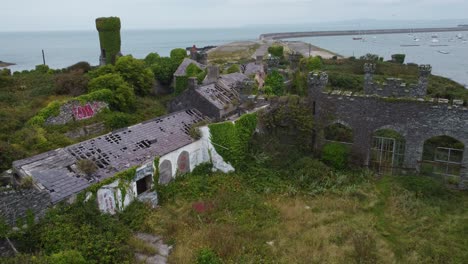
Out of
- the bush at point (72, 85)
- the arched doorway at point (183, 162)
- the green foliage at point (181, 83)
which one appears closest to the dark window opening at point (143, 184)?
the arched doorway at point (183, 162)

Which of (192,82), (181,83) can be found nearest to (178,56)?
(181,83)

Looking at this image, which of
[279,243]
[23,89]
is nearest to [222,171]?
[279,243]

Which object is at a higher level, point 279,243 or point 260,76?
point 260,76

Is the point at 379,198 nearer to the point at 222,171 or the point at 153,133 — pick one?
the point at 222,171

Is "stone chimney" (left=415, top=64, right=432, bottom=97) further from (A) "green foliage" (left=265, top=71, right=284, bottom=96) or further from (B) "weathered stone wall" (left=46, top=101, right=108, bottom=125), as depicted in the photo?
(B) "weathered stone wall" (left=46, top=101, right=108, bottom=125)

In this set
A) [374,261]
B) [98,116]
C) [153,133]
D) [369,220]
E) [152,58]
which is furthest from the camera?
[152,58]

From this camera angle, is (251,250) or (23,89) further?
(23,89)

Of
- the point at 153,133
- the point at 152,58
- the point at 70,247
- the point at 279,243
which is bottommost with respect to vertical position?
the point at 279,243
